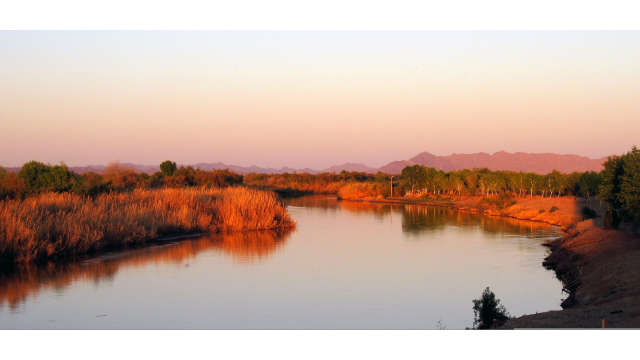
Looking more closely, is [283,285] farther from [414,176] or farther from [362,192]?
[414,176]

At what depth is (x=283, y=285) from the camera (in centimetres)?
1511

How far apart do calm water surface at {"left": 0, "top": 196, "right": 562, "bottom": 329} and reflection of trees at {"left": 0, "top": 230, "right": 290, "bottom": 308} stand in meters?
0.05

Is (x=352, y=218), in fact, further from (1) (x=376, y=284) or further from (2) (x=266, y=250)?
(1) (x=376, y=284)

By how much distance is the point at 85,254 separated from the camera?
18.4 meters

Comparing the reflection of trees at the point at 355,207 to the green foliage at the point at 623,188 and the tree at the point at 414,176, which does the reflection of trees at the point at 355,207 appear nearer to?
the tree at the point at 414,176

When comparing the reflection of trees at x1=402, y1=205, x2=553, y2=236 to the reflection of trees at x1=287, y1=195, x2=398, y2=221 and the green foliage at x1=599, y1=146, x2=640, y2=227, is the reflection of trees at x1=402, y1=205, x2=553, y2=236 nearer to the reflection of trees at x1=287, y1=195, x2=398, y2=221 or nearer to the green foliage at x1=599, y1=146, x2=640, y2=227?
the reflection of trees at x1=287, y1=195, x2=398, y2=221

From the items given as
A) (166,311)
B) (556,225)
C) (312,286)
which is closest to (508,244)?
(556,225)

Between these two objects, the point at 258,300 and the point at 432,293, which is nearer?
the point at 258,300

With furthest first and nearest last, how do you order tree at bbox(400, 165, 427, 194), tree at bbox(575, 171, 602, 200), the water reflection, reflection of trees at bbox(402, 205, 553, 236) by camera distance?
tree at bbox(400, 165, 427, 194) → tree at bbox(575, 171, 602, 200) → reflection of trees at bbox(402, 205, 553, 236) → the water reflection

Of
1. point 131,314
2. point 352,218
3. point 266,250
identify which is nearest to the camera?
point 131,314

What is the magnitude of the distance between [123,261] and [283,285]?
233 inches

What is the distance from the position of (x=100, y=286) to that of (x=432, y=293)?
8565mm

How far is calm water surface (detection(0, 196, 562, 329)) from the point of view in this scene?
11586 millimetres

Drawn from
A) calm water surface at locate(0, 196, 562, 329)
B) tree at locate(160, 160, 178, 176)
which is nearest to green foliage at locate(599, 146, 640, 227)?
calm water surface at locate(0, 196, 562, 329)
